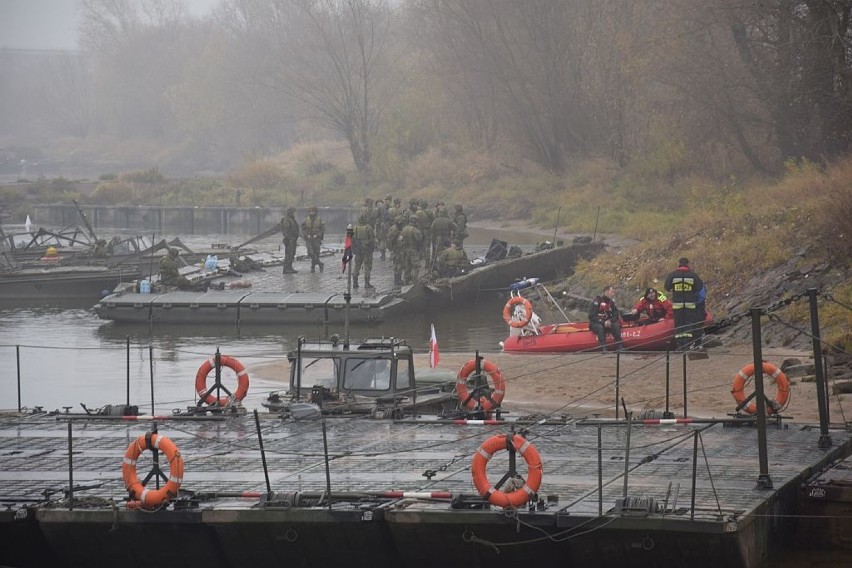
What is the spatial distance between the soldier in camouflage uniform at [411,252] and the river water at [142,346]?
1.25m

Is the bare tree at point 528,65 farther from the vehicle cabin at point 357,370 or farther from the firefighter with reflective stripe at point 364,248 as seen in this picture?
the vehicle cabin at point 357,370

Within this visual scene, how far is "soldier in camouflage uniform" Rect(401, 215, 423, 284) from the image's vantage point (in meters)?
36.1

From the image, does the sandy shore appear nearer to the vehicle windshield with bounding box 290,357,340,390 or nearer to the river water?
the river water

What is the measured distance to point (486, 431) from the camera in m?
18.3

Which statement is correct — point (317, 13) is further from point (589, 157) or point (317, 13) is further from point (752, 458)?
point (752, 458)

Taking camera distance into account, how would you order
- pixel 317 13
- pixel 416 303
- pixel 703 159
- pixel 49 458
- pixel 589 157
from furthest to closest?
pixel 317 13
pixel 589 157
pixel 703 159
pixel 416 303
pixel 49 458

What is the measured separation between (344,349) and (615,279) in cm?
1744

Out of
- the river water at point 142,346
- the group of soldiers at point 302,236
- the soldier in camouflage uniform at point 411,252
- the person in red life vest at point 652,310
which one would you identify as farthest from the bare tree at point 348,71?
the person in red life vest at point 652,310

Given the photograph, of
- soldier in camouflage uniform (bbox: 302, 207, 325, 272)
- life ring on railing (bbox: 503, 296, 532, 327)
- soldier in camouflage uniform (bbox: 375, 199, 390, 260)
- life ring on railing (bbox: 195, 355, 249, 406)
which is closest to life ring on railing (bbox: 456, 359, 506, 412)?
life ring on railing (bbox: 195, 355, 249, 406)

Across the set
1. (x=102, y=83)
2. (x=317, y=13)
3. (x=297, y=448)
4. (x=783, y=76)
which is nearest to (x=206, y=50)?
(x=102, y=83)

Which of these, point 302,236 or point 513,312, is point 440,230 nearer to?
point 302,236

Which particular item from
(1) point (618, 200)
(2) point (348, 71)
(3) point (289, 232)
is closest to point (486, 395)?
(3) point (289, 232)

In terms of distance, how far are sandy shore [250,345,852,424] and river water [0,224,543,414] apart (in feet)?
7.29

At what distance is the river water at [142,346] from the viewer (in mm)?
25984
